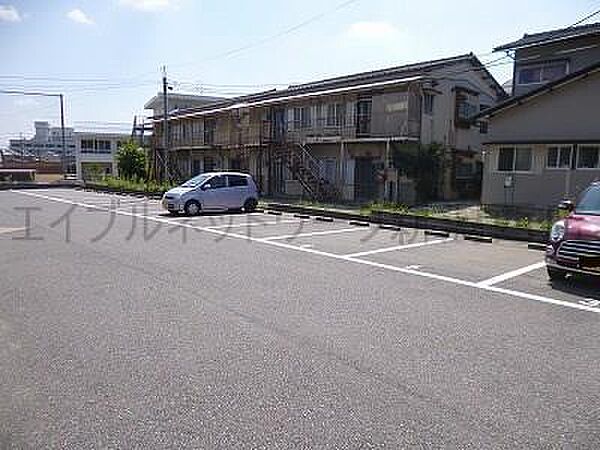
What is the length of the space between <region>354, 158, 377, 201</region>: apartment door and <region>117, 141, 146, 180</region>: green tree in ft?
63.8

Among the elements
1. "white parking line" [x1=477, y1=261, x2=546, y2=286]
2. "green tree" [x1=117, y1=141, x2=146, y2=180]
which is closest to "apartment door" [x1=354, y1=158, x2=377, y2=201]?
"white parking line" [x1=477, y1=261, x2=546, y2=286]

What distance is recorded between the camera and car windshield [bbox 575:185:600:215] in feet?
25.9

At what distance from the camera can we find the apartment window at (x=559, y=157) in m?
16.8

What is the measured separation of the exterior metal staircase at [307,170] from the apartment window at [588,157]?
427 inches

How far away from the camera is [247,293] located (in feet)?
21.1

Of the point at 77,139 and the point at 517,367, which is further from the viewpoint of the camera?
the point at 77,139

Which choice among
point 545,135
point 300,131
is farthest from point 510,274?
point 300,131

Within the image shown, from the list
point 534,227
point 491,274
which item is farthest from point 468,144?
point 491,274

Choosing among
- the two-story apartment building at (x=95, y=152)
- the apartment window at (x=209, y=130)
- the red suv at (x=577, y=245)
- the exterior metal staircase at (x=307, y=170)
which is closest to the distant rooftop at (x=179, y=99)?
the two-story apartment building at (x=95, y=152)

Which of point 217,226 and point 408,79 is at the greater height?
point 408,79

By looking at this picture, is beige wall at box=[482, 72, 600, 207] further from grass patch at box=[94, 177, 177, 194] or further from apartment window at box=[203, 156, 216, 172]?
apartment window at box=[203, 156, 216, 172]

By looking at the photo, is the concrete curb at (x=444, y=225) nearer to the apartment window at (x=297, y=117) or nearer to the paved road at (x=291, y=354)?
the paved road at (x=291, y=354)

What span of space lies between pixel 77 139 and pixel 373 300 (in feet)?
168

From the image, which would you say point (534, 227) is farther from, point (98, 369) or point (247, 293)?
point (98, 369)
